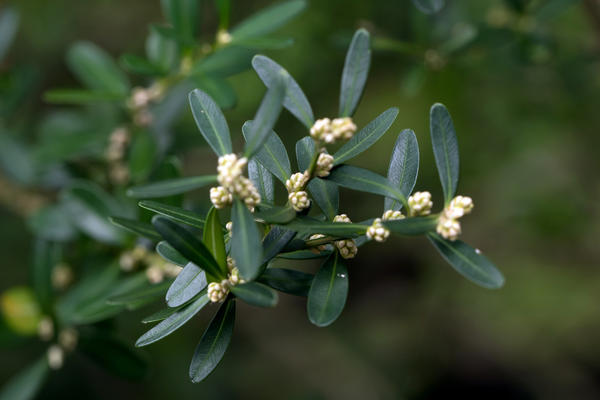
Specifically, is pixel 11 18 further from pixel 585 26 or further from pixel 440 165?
pixel 585 26

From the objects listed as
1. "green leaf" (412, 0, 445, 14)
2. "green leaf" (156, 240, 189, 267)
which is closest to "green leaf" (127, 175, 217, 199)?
"green leaf" (156, 240, 189, 267)

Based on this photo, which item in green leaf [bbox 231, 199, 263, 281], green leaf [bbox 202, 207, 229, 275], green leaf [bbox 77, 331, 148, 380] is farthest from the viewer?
green leaf [bbox 77, 331, 148, 380]

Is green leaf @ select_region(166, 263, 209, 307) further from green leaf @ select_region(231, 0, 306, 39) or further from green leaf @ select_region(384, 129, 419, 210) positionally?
green leaf @ select_region(231, 0, 306, 39)

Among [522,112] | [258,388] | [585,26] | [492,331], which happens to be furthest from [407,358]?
[585,26]

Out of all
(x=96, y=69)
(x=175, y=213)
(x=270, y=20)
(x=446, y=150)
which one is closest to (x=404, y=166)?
(x=446, y=150)

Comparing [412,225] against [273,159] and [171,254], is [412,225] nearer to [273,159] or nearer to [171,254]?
[273,159]

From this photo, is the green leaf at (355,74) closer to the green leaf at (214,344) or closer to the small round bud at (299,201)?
the small round bud at (299,201)
